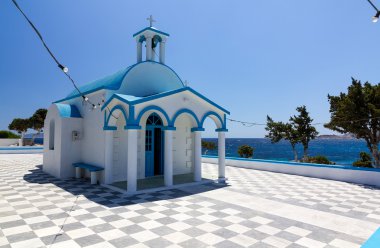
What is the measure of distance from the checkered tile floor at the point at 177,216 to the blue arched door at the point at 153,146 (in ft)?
8.84

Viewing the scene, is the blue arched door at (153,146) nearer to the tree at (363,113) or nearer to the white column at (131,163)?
the white column at (131,163)

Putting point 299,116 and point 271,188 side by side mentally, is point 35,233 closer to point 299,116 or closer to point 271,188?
point 271,188

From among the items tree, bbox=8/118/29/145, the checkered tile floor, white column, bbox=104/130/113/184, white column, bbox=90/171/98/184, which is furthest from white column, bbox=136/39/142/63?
tree, bbox=8/118/29/145

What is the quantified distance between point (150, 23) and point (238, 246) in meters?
11.3

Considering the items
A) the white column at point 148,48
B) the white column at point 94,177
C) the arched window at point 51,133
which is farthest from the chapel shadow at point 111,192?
the white column at point 148,48

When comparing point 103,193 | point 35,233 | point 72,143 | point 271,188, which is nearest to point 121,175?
point 103,193

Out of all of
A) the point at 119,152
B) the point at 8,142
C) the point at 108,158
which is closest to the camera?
the point at 108,158

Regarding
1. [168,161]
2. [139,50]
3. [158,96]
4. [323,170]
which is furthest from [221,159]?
[139,50]

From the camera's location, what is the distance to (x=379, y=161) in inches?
562

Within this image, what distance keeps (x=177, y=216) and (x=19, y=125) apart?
51073 millimetres

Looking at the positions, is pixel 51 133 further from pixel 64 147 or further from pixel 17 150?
pixel 17 150

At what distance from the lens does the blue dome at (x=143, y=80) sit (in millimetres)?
11133

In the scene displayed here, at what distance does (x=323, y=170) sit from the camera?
42.0ft

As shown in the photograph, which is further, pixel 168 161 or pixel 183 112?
pixel 183 112
